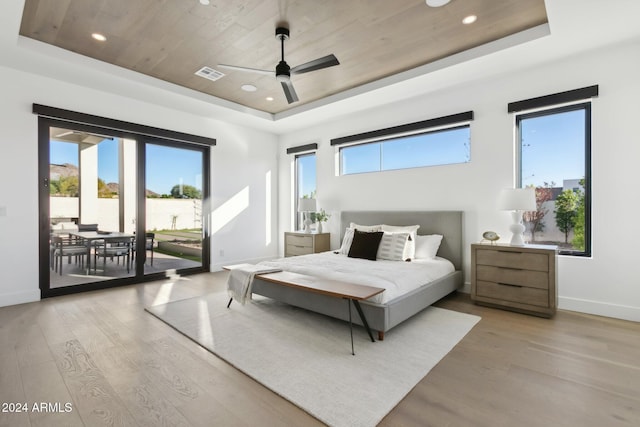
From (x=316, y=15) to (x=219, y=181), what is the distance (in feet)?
11.9

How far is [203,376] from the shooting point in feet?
6.84

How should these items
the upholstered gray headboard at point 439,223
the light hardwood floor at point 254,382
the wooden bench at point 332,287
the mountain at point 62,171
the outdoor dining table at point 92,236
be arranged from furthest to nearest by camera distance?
the outdoor dining table at point 92,236 < the upholstered gray headboard at point 439,223 < the mountain at point 62,171 < the wooden bench at point 332,287 < the light hardwood floor at point 254,382

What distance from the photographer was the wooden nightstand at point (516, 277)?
317 cm

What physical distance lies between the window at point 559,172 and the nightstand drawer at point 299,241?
3.18 metres

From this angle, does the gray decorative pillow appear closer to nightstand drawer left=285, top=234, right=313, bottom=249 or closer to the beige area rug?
the beige area rug

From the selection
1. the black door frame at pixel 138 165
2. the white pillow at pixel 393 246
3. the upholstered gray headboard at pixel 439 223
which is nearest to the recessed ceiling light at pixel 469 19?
the upholstered gray headboard at pixel 439 223

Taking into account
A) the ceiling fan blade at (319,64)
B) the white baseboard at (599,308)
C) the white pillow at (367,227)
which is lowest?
the white baseboard at (599,308)

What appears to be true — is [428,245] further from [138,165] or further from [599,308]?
[138,165]

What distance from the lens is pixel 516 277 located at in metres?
3.36

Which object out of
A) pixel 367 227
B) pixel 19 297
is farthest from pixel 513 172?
pixel 19 297

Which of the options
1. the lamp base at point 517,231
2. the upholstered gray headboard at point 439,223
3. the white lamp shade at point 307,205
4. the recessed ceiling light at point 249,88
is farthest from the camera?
the white lamp shade at point 307,205

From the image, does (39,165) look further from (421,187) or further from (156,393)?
(421,187)

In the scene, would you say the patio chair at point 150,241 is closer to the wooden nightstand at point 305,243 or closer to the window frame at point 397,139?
the wooden nightstand at point 305,243

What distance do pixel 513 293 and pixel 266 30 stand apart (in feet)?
12.4
